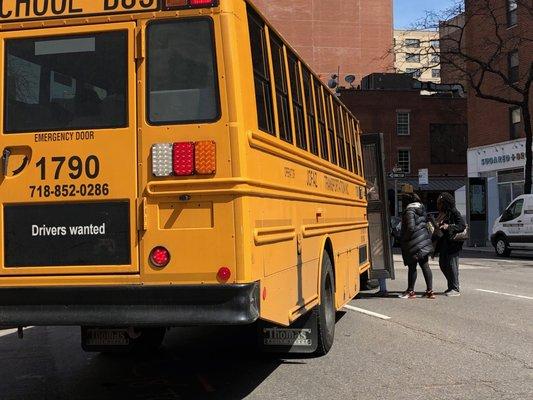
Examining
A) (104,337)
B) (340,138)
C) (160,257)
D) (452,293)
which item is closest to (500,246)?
(452,293)

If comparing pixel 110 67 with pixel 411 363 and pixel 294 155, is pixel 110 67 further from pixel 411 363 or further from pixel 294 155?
pixel 411 363

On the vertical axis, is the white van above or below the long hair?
below

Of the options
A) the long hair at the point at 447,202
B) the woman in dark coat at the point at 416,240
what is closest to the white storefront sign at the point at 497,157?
the long hair at the point at 447,202

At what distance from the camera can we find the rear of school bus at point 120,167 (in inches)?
172

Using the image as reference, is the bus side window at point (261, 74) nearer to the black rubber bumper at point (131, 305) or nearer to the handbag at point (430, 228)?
the black rubber bumper at point (131, 305)

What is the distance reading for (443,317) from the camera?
9.37 metres

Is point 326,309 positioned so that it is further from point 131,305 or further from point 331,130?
point 131,305

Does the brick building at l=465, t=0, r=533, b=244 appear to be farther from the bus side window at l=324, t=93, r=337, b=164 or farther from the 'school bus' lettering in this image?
the 'school bus' lettering

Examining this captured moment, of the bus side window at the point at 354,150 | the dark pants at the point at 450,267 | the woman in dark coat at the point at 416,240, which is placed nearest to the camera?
the bus side window at the point at 354,150

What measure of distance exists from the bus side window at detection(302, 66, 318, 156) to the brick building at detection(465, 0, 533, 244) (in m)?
22.0

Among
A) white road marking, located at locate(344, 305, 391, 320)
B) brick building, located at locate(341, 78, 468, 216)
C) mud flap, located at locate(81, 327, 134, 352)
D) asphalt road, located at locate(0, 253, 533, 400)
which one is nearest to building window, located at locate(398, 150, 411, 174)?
brick building, located at locate(341, 78, 468, 216)

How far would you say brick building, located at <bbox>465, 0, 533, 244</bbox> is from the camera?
94.2ft

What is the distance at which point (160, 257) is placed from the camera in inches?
175

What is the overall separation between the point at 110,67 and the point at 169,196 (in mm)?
1122
